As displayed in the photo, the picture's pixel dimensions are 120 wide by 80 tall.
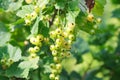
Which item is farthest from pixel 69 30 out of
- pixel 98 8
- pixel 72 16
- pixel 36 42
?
pixel 98 8

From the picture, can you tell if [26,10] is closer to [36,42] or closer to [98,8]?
[36,42]

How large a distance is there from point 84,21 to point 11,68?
1.35 feet

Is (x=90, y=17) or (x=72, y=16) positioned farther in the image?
(x=90, y=17)

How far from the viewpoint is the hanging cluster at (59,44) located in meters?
1.67

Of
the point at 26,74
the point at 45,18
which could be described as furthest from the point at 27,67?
the point at 45,18

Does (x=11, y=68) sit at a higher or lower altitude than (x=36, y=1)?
lower

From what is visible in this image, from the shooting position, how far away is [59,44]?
5.56ft

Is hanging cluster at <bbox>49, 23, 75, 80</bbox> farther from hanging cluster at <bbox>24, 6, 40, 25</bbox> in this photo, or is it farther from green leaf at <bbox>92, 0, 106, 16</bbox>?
green leaf at <bbox>92, 0, 106, 16</bbox>

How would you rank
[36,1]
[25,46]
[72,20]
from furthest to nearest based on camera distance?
→ [25,46], [36,1], [72,20]

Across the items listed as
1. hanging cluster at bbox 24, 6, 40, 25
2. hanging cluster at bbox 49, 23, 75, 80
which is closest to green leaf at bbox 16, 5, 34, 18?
hanging cluster at bbox 24, 6, 40, 25

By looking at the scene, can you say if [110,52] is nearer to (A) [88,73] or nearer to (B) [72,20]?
(A) [88,73]

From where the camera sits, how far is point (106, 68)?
2980 mm

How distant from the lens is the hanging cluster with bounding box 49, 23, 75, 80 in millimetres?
1674

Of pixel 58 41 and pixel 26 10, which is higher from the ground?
pixel 26 10
